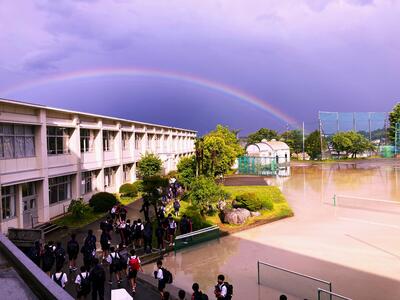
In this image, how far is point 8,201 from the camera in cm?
1962

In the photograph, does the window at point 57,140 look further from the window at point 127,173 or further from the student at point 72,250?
the window at point 127,173

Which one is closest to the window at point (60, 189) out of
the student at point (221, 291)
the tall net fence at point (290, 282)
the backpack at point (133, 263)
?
the backpack at point (133, 263)

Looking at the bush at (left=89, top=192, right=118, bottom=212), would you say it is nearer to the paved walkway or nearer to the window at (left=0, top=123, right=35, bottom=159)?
the paved walkway

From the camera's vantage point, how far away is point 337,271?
13227 mm

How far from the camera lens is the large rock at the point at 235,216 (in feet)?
69.4

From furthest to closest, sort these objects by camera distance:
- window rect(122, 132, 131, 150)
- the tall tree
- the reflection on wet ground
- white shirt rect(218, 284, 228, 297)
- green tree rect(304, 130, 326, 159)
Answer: green tree rect(304, 130, 326, 159) → window rect(122, 132, 131, 150) → the tall tree → the reflection on wet ground → white shirt rect(218, 284, 228, 297)

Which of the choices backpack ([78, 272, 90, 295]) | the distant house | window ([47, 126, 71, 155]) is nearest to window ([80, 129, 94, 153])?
window ([47, 126, 71, 155])

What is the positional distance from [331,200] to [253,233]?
11.9m

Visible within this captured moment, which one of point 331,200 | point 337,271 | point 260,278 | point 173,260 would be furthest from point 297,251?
point 331,200

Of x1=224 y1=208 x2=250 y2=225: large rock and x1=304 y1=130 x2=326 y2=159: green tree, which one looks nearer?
x1=224 y1=208 x2=250 y2=225: large rock

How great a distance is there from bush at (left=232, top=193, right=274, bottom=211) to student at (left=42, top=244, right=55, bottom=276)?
13.7m

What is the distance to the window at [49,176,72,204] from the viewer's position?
78.5 feet

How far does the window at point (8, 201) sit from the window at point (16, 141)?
1789 mm

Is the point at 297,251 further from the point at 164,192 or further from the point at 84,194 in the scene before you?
the point at 84,194
